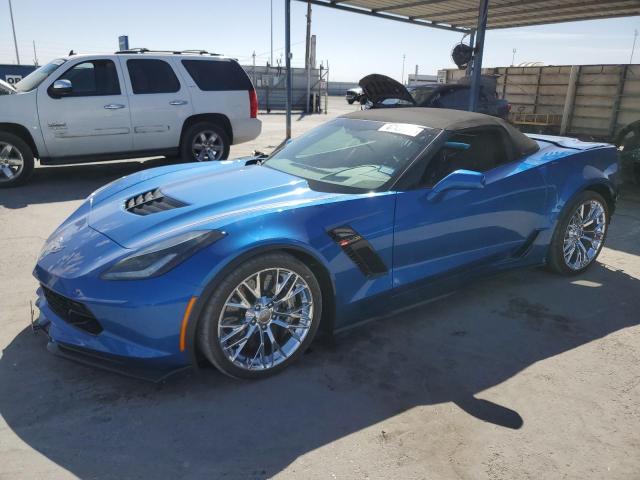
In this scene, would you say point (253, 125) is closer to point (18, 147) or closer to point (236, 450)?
point (18, 147)

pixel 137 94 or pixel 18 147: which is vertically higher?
pixel 137 94

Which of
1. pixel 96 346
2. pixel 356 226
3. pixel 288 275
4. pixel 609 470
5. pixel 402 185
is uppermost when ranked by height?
pixel 402 185

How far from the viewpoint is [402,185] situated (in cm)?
315

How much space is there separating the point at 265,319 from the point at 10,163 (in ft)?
20.7

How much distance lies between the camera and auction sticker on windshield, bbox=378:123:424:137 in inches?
137

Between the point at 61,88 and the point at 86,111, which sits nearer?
the point at 61,88

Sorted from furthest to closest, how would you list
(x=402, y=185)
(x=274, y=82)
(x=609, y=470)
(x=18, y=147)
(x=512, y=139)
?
(x=274, y=82) → (x=18, y=147) → (x=512, y=139) → (x=402, y=185) → (x=609, y=470)

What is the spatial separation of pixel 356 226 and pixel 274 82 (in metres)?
23.3

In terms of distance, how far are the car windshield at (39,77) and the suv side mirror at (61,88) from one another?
236mm

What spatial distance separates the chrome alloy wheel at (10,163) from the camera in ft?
23.5

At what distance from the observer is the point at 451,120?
361 centimetres

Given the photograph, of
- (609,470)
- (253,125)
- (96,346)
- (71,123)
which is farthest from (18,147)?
(609,470)

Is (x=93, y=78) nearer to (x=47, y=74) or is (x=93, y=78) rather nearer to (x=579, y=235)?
(x=47, y=74)

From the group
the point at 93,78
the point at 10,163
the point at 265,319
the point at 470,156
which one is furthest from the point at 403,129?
the point at 10,163
